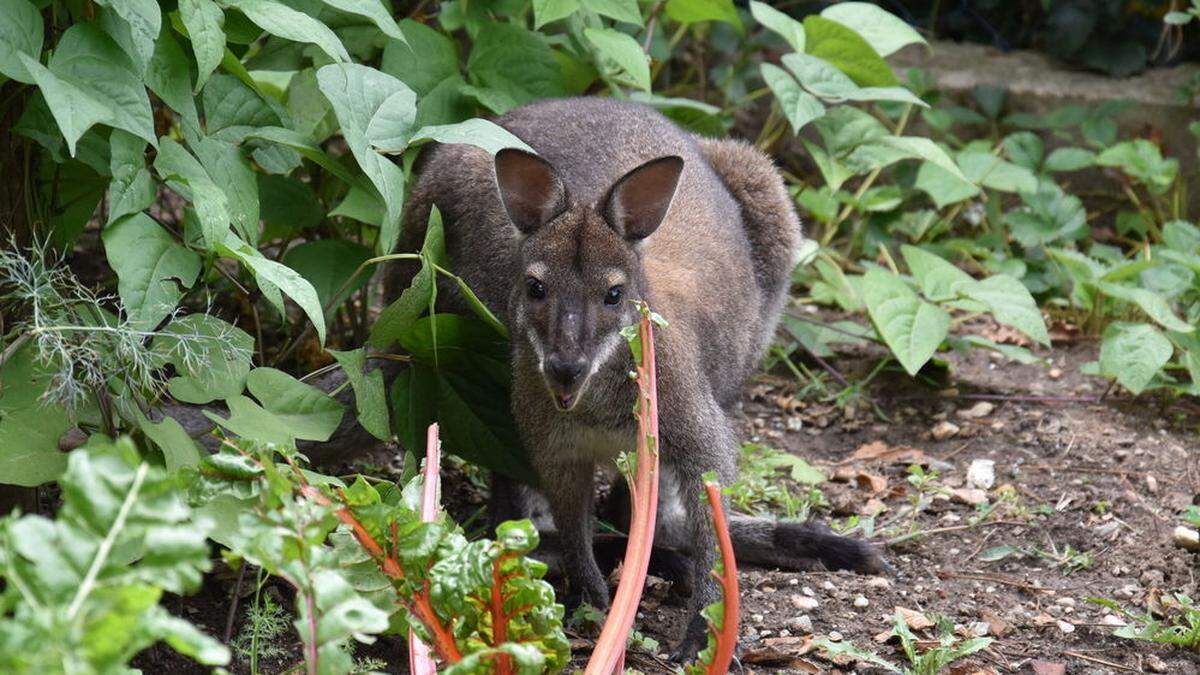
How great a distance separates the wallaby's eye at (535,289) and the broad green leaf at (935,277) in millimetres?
2028

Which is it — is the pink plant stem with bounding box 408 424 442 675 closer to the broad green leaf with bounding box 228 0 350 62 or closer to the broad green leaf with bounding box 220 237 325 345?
the broad green leaf with bounding box 220 237 325 345

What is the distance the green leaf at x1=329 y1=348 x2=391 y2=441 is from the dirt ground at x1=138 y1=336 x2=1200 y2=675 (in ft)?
1.77

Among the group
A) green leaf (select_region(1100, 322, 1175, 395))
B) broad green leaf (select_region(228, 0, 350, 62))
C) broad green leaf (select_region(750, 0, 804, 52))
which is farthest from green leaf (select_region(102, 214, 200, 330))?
green leaf (select_region(1100, 322, 1175, 395))

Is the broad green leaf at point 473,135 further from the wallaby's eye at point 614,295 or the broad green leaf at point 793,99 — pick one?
the broad green leaf at point 793,99

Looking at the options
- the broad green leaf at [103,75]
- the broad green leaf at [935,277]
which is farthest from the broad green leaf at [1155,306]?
the broad green leaf at [103,75]

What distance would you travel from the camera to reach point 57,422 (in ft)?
9.91

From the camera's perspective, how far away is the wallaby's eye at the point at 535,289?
138 inches

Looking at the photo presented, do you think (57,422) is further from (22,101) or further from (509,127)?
(509,127)

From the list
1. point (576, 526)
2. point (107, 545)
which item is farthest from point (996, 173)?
point (107, 545)

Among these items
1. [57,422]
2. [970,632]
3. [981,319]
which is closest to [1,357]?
[57,422]

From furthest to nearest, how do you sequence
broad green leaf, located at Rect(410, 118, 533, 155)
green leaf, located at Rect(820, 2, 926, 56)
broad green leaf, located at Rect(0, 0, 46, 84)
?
1. green leaf, located at Rect(820, 2, 926, 56)
2. broad green leaf, located at Rect(410, 118, 533, 155)
3. broad green leaf, located at Rect(0, 0, 46, 84)

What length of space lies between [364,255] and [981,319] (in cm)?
285

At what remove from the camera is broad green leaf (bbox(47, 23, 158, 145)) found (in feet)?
9.69

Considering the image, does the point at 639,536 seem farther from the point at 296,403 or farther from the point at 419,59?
the point at 419,59
